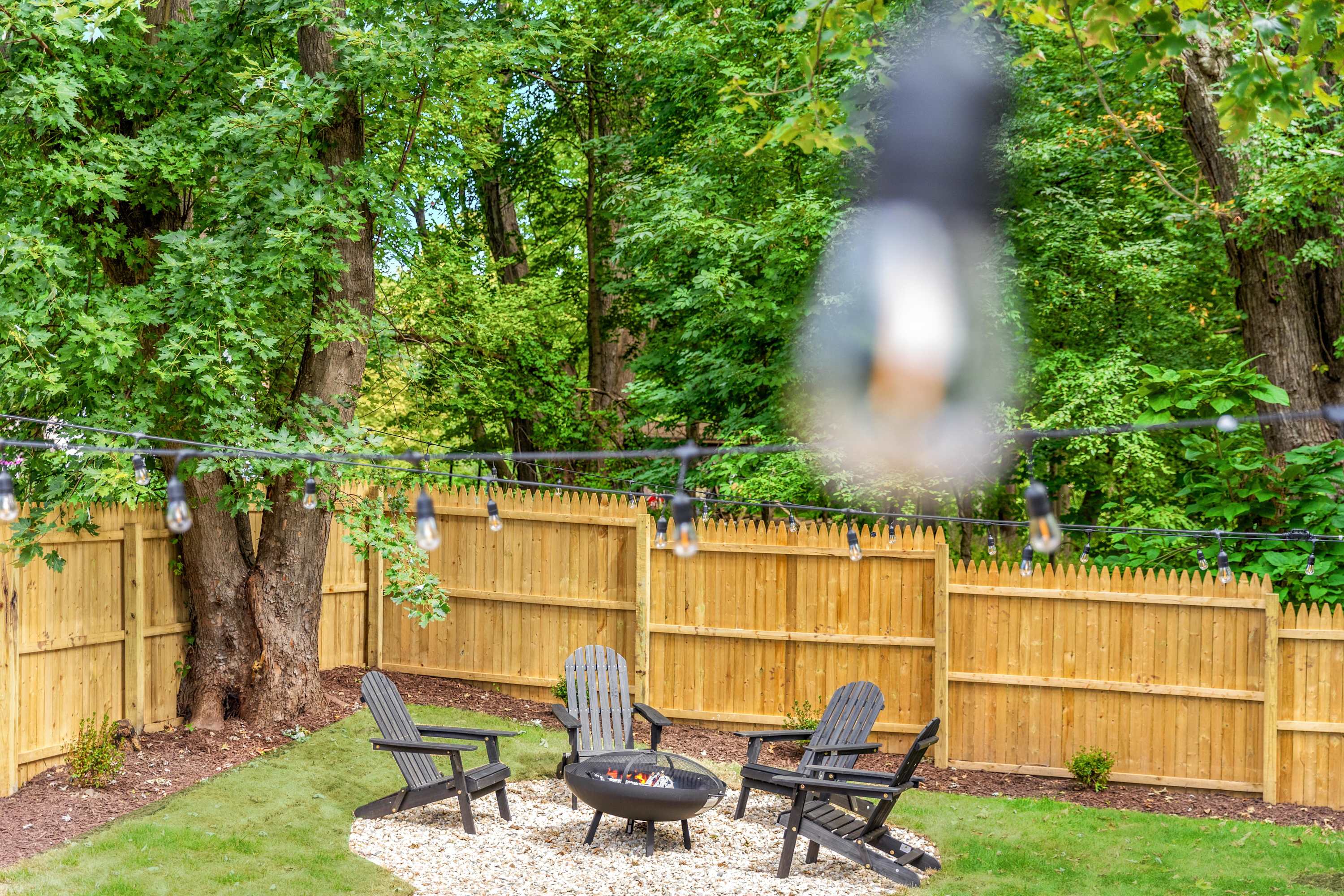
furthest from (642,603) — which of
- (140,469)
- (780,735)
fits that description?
(140,469)

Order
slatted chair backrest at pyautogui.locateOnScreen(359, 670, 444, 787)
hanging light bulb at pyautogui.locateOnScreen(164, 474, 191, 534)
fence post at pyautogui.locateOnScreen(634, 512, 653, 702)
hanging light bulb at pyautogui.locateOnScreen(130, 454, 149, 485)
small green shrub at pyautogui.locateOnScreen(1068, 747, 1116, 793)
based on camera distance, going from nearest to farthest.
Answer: hanging light bulb at pyautogui.locateOnScreen(164, 474, 191, 534)
hanging light bulb at pyautogui.locateOnScreen(130, 454, 149, 485)
slatted chair backrest at pyautogui.locateOnScreen(359, 670, 444, 787)
small green shrub at pyautogui.locateOnScreen(1068, 747, 1116, 793)
fence post at pyautogui.locateOnScreen(634, 512, 653, 702)

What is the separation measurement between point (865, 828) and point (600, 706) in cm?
216

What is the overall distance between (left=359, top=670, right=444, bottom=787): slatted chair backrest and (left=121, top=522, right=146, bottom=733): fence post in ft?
5.47

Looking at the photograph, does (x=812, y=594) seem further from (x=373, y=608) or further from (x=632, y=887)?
(x=373, y=608)

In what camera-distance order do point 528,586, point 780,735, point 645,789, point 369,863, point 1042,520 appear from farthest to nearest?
point 528,586 < point 780,735 < point 645,789 < point 369,863 < point 1042,520

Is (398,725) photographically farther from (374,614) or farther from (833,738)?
(374,614)

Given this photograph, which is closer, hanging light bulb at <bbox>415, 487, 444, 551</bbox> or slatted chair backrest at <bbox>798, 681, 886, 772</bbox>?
hanging light bulb at <bbox>415, 487, 444, 551</bbox>

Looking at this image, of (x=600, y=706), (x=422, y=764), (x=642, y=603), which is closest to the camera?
(x=422, y=764)

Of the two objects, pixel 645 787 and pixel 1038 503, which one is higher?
pixel 1038 503

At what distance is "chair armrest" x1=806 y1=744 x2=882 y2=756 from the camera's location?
6227mm

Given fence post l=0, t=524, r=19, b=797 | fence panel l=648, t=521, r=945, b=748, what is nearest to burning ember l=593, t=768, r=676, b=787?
fence panel l=648, t=521, r=945, b=748

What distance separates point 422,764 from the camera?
20.6 ft

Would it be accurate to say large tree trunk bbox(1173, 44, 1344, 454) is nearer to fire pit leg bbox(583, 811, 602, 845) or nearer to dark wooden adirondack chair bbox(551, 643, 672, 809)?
dark wooden adirondack chair bbox(551, 643, 672, 809)

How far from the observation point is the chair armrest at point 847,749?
6.23m
